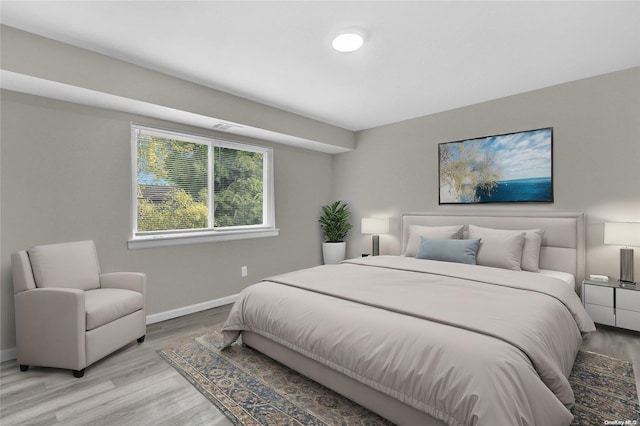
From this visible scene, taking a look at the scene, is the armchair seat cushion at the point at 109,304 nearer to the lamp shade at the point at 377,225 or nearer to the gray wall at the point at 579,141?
the lamp shade at the point at 377,225

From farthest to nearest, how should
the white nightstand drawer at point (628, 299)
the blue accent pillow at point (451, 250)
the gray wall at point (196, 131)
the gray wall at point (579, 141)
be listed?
the blue accent pillow at point (451, 250) → the gray wall at point (579, 141) → the white nightstand drawer at point (628, 299) → the gray wall at point (196, 131)

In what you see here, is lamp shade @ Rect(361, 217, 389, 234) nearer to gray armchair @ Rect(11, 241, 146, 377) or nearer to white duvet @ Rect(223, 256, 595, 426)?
white duvet @ Rect(223, 256, 595, 426)

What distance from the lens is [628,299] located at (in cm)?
283

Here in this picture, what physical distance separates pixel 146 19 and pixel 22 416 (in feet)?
8.66

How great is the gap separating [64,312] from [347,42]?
115 inches

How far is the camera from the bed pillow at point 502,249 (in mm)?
3146

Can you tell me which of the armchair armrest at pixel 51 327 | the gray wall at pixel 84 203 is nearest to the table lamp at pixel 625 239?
the gray wall at pixel 84 203

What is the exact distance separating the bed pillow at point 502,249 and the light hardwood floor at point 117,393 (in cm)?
89

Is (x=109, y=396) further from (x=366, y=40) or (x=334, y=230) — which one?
(x=334, y=230)

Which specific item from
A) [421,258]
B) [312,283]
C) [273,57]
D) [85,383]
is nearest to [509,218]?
[421,258]

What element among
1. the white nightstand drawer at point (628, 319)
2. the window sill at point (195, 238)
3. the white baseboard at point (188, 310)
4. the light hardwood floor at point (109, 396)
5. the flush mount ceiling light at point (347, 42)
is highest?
the flush mount ceiling light at point (347, 42)

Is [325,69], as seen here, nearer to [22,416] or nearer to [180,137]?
[180,137]

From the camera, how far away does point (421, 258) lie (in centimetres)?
361

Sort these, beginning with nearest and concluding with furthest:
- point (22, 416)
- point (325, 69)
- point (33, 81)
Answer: point (22, 416) < point (33, 81) < point (325, 69)
